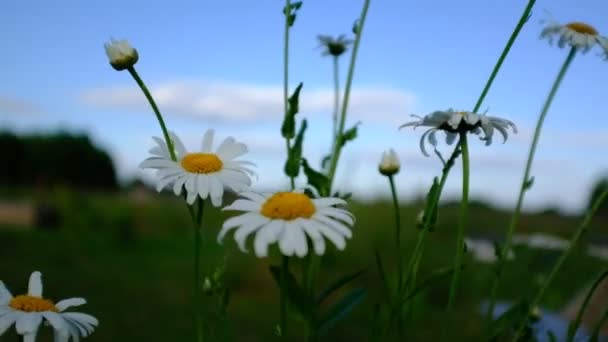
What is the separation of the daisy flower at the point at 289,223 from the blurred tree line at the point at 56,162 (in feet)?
33.9

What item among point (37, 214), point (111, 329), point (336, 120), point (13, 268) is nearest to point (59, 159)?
point (37, 214)

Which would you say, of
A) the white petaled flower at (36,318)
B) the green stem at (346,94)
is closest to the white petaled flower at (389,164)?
the green stem at (346,94)

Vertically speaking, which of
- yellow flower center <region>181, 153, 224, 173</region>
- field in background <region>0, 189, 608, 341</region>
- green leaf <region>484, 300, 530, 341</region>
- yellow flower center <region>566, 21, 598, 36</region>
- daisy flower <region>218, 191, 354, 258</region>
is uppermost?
yellow flower center <region>566, 21, 598, 36</region>

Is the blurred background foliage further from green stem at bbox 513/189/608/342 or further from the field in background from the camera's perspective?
green stem at bbox 513/189/608/342

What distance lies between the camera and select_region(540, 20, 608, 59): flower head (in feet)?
3.10

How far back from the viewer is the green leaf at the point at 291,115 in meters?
0.86

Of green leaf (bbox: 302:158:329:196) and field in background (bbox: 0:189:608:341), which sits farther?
field in background (bbox: 0:189:608:341)

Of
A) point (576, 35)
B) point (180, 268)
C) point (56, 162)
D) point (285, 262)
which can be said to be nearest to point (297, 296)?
point (285, 262)

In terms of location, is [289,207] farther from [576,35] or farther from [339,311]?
[576,35]

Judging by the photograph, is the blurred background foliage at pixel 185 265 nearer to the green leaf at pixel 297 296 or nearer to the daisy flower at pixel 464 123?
the daisy flower at pixel 464 123

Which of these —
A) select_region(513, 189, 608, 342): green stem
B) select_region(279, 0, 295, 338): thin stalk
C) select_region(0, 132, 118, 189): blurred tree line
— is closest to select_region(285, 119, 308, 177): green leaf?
select_region(279, 0, 295, 338): thin stalk

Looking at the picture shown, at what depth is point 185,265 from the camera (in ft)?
16.2

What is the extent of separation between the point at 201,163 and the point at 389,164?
0.78 ft

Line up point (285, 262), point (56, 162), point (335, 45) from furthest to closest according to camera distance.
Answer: point (56, 162)
point (335, 45)
point (285, 262)
